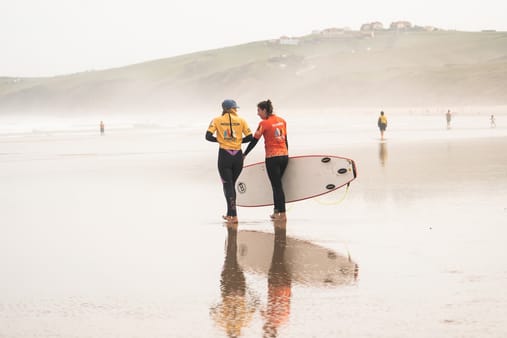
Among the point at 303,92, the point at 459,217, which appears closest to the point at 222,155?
the point at 459,217

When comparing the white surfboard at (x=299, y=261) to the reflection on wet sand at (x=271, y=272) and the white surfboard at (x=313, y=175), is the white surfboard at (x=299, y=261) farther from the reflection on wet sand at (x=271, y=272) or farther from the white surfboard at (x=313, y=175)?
the white surfboard at (x=313, y=175)

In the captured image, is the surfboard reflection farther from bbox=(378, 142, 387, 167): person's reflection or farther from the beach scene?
bbox=(378, 142, 387, 167): person's reflection

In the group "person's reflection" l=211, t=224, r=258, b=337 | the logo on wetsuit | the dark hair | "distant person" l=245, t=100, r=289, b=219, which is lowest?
"person's reflection" l=211, t=224, r=258, b=337

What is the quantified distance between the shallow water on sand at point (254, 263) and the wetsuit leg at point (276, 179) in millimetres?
264

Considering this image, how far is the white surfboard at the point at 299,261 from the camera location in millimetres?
6488

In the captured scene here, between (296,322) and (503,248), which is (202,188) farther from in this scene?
(296,322)

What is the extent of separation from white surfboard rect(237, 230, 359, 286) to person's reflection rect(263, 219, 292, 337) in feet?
0.04

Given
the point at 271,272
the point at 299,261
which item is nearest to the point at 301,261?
the point at 299,261

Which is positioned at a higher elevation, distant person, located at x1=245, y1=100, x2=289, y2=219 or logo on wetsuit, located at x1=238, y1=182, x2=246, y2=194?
distant person, located at x1=245, y1=100, x2=289, y2=219

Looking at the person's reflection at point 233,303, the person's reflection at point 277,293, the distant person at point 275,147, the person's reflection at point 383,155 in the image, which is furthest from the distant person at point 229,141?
the person's reflection at point 383,155

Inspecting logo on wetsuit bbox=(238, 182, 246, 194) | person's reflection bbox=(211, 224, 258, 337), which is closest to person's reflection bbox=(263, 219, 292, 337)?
person's reflection bbox=(211, 224, 258, 337)

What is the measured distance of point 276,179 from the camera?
→ 10156 millimetres

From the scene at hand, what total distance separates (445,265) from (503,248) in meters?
1.06

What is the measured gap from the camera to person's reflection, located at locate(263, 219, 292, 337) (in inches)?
200
